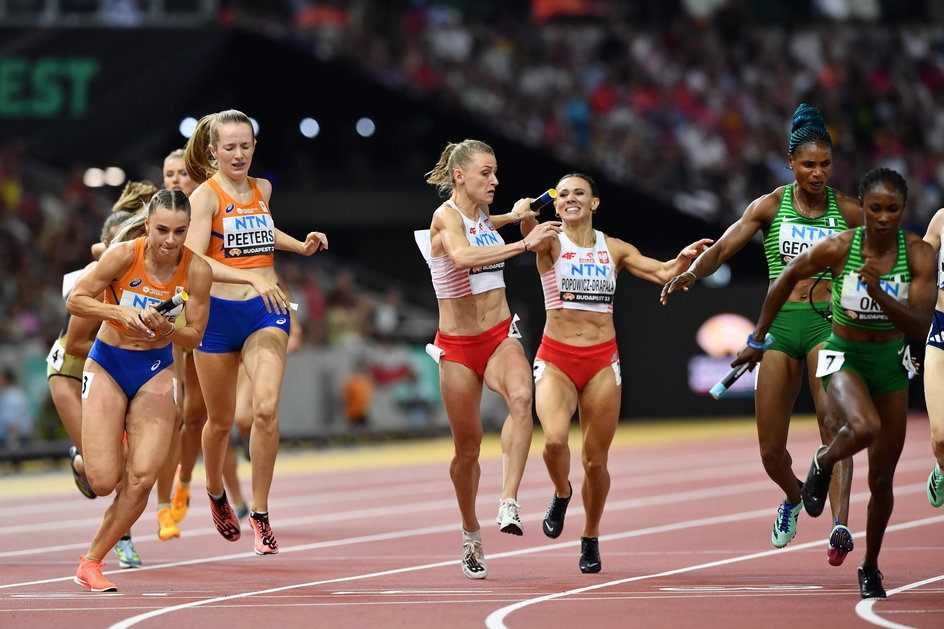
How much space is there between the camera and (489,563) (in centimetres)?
1016

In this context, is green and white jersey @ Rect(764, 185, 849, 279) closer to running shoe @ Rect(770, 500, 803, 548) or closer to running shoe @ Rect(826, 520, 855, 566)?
running shoe @ Rect(770, 500, 803, 548)

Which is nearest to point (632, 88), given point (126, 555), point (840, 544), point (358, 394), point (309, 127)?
point (309, 127)

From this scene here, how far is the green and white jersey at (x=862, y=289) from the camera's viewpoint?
7.65 metres

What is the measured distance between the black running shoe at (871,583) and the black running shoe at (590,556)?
202 centimetres

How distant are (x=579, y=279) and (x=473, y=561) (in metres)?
1.84

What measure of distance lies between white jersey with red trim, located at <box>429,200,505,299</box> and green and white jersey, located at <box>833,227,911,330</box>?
7.49 ft

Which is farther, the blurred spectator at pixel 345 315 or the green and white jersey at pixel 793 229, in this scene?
the blurred spectator at pixel 345 315

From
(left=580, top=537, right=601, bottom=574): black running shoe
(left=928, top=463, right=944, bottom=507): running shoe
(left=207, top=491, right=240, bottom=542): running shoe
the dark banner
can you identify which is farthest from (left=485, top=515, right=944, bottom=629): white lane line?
the dark banner

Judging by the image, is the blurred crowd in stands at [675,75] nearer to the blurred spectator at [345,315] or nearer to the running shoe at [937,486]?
the blurred spectator at [345,315]

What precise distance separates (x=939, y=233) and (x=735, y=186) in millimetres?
18881

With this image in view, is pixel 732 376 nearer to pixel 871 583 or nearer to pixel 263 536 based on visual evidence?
pixel 871 583

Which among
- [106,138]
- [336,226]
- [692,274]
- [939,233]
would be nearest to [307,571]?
[692,274]

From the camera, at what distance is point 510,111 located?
27641 millimetres

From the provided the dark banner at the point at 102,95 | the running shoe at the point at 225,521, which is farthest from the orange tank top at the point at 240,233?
the dark banner at the point at 102,95
